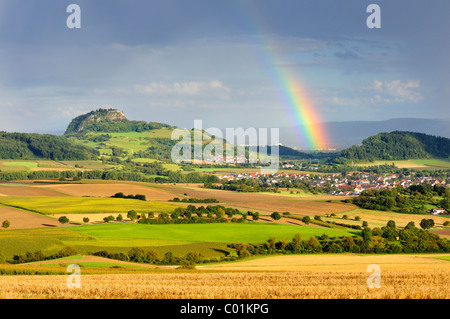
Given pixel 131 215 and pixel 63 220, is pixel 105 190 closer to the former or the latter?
pixel 131 215

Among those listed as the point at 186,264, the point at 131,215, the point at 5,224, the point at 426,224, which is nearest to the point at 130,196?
the point at 131,215

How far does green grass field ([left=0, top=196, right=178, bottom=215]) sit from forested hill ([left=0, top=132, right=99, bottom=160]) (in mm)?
76445

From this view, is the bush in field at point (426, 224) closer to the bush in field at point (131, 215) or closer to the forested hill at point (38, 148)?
the bush in field at point (131, 215)

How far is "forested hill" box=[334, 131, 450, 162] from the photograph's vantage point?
567 ft

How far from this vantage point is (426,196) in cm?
7788

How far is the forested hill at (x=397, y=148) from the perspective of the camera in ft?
567

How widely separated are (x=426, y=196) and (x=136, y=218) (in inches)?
1905

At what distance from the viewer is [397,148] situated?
178 meters

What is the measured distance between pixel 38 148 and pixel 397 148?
411ft

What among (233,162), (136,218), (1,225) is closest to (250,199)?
(136,218)

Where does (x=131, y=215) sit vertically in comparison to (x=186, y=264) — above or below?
above

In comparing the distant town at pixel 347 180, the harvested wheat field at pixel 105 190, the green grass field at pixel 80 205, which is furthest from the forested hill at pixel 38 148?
the green grass field at pixel 80 205

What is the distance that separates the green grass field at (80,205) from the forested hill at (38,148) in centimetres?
7645
